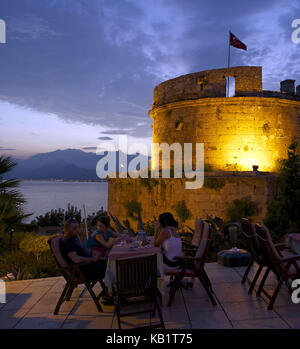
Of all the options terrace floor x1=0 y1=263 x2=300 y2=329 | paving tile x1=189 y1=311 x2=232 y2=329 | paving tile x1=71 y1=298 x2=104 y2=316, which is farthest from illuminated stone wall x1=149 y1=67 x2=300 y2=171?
paving tile x1=71 y1=298 x2=104 y2=316

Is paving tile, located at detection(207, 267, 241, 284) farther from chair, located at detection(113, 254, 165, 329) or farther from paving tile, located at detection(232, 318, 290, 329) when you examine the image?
chair, located at detection(113, 254, 165, 329)

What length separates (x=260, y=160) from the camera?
14.6m

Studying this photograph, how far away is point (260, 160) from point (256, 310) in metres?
11.9

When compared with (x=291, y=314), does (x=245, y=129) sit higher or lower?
higher

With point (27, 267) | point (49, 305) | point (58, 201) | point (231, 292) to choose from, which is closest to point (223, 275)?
point (231, 292)

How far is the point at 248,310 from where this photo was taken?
3746 mm

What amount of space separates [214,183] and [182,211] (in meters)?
2.03

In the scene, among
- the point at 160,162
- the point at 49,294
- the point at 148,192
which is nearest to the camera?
the point at 49,294

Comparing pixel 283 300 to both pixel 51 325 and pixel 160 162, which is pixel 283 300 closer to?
pixel 51 325

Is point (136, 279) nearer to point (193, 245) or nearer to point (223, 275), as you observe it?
point (193, 245)

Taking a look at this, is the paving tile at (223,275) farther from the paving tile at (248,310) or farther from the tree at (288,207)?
the tree at (288,207)

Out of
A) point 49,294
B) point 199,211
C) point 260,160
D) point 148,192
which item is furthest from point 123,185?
point 49,294

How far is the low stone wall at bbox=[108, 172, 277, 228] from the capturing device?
12461mm

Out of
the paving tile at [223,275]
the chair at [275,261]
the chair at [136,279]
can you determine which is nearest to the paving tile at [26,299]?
the chair at [136,279]
